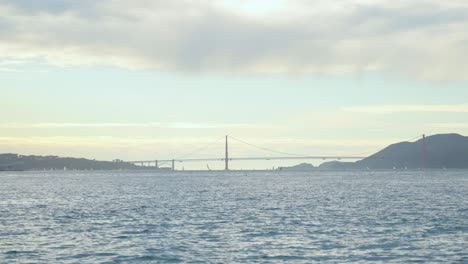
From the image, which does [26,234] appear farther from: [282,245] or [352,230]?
[352,230]

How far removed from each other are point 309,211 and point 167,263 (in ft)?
107

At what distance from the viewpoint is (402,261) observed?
33438 mm

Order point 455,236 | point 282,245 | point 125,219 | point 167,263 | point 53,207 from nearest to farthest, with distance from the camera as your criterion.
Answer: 1. point 167,263
2. point 282,245
3. point 455,236
4. point 125,219
5. point 53,207

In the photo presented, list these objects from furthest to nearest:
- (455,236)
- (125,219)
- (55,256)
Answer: (125,219)
(455,236)
(55,256)

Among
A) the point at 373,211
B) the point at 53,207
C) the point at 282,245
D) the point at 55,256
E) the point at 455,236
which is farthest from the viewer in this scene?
the point at 53,207

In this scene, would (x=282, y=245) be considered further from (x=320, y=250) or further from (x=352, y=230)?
(x=352, y=230)

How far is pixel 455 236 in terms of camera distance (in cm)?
4256

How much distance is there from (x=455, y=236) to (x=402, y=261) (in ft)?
35.3

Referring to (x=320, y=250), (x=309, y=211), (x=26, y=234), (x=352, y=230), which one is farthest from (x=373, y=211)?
(x=26, y=234)

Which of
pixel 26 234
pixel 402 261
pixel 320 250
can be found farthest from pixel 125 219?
pixel 402 261

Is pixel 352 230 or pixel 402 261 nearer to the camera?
pixel 402 261

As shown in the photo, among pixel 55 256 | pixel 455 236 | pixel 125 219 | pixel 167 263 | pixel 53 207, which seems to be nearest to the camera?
pixel 167 263

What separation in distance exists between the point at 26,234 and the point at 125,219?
463 inches

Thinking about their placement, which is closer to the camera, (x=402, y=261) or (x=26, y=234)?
(x=402, y=261)
